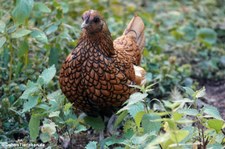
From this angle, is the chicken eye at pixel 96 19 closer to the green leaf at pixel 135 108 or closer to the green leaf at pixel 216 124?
the green leaf at pixel 135 108

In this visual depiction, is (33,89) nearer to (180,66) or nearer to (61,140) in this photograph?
(61,140)

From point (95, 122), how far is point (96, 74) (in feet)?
1.42

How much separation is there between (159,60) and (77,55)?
1.53m

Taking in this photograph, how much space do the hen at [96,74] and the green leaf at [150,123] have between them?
64 cm

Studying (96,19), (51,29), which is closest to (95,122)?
(96,19)

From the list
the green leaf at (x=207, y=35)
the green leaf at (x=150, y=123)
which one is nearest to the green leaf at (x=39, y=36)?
the green leaf at (x=150, y=123)

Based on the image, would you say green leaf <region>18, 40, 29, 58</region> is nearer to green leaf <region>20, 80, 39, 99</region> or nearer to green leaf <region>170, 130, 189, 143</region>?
green leaf <region>20, 80, 39, 99</region>

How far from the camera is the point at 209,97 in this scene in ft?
18.5

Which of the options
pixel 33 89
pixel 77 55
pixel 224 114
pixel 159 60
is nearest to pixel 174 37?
pixel 159 60

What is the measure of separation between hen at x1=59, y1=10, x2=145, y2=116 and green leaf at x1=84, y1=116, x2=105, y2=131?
0.05 metres

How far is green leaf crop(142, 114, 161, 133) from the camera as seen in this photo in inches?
141

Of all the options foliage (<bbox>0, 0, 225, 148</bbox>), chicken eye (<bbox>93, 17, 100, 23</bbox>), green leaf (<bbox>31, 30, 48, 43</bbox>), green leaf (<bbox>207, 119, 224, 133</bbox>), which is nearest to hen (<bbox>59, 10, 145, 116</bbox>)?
chicken eye (<bbox>93, 17, 100, 23</bbox>)

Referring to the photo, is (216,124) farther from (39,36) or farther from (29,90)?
(39,36)

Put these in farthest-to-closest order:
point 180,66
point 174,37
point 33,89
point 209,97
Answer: point 174,37 < point 180,66 < point 209,97 < point 33,89
